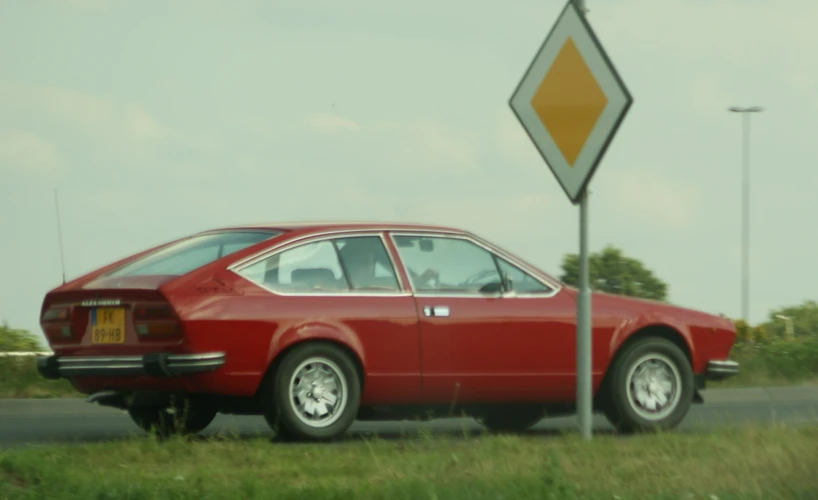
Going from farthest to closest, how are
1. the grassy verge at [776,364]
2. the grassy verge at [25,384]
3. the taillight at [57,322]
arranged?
the grassy verge at [776,364], the grassy verge at [25,384], the taillight at [57,322]

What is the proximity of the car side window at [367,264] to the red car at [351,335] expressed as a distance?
0.03ft

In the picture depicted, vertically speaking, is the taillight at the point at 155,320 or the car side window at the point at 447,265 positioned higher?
the car side window at the point at 447,265

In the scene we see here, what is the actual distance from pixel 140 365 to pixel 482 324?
2.58m

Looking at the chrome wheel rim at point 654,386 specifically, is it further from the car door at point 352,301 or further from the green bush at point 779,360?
the green bush at point 779,360

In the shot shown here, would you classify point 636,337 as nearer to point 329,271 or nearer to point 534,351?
point 534,351

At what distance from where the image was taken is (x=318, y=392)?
1060cm

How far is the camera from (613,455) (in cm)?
926

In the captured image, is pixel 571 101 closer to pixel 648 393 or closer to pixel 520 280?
pixel 520 280

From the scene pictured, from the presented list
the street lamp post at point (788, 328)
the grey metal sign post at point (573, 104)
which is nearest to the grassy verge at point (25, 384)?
the grey metal sign post at point (573, 104)

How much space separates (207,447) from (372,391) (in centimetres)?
168

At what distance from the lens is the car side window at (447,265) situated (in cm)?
1135

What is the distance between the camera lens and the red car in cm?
1034

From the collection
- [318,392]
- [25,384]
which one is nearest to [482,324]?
[318,392]

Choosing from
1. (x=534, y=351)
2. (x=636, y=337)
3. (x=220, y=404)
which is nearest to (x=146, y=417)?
(x=220, y=404)
